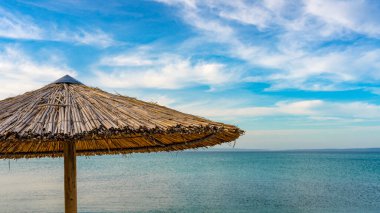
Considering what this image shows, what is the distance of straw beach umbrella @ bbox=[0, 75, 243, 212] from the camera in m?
2.31

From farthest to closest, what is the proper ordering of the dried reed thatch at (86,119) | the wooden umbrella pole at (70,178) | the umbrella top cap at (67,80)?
1. the umbrella top cap at (67,80)
2. the wooden umbrella pole at (70,178)
3. the dried reed thatch at (86,119)

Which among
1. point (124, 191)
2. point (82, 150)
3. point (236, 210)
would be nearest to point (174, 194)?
point (124, 191)

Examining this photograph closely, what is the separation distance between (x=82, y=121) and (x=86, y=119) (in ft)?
0.12

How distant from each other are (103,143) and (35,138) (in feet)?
6.44

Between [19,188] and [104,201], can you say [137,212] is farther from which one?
[19,188]

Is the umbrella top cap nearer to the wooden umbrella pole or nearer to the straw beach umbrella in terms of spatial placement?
the straw beach umbrella

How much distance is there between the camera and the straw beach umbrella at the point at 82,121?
2.31 meters

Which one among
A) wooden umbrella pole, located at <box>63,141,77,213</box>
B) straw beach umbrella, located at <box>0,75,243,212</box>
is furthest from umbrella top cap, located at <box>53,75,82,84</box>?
wooden umbrella pole, located at <box>63,141,77,213</box>

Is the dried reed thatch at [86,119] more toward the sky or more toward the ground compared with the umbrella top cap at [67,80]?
more toward the ground

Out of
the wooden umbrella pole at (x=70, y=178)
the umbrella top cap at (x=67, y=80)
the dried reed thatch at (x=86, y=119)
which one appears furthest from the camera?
the umbrella top cap at (x=67, y=80)

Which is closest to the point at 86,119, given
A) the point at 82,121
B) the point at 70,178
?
the point at 82,121

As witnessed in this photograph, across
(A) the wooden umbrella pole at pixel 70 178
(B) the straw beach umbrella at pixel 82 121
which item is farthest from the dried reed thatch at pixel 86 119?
(A) the wooden umbrella pole at pixel 70 178

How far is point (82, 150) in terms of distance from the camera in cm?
440

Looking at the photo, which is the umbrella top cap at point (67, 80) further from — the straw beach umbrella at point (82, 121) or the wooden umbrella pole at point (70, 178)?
the wooden umbrella pole at point (70, 178)
